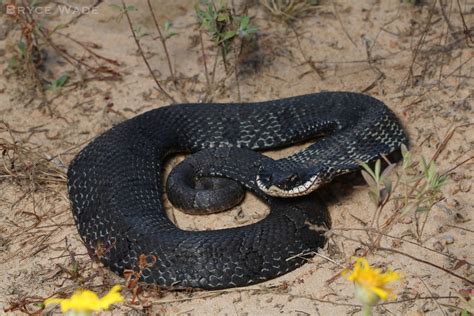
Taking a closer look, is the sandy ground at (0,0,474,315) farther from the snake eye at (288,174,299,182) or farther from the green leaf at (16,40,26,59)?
the snake eye at (288,174,299,182)

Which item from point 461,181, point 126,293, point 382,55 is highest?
point 382,55

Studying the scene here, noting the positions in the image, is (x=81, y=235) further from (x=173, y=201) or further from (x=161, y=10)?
(x=161, y=10)

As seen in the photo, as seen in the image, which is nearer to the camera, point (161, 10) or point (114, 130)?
point (114, 130)

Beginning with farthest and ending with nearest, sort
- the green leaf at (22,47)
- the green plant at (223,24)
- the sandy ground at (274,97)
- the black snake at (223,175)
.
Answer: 1. the green leaf at (22,47)
2. the green plant at (223,24)
3. the black snake at (223,175)
4. the sandy ground at (274,97)

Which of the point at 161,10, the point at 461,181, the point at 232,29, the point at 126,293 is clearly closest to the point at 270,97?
the point at 232,29

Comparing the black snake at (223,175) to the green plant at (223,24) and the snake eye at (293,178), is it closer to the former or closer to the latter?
the snake eye at (293,178)

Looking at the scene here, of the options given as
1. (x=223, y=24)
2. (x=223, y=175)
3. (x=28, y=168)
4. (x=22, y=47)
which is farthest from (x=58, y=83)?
(x=223, y=175)

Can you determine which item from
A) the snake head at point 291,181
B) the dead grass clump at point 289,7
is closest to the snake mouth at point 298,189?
the snake head at point 291,181
